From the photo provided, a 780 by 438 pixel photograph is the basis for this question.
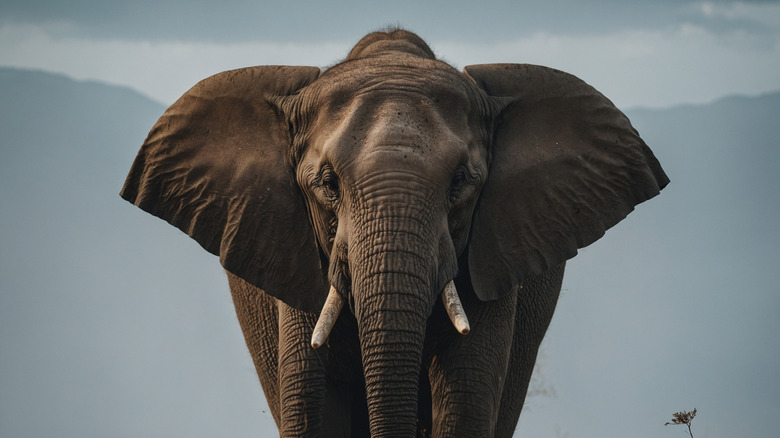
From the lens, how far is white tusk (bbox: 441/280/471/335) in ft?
23.8

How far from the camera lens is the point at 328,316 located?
24.6 ft

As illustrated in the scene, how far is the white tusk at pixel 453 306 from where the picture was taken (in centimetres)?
727

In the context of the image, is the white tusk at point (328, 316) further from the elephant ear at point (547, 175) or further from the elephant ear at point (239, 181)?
the elephant ear at point (547, 175)

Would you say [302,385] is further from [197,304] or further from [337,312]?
[197,304]

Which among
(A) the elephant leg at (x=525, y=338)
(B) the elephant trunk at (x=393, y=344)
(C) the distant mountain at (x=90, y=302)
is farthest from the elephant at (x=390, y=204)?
(C) the distant mountain at (x=90, y=302)

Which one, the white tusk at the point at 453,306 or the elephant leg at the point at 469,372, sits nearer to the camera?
the white tusk at the point at 453,306

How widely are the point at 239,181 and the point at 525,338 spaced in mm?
2272

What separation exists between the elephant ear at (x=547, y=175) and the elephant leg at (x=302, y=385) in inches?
35.8

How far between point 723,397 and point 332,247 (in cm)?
10956

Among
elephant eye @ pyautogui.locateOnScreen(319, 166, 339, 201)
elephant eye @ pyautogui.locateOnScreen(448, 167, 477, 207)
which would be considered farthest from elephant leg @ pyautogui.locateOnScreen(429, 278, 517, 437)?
elephant eye @ pyautogui.locateOnScreen(319, 166, 339, 201)

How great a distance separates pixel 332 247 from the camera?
769cm

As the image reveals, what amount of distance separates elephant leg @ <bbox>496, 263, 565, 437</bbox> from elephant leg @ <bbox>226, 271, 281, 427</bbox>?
140 centimetres

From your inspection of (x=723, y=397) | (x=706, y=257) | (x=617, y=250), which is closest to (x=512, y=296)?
(x=723, y=397)

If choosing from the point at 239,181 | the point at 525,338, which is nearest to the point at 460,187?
the point at 239,181
